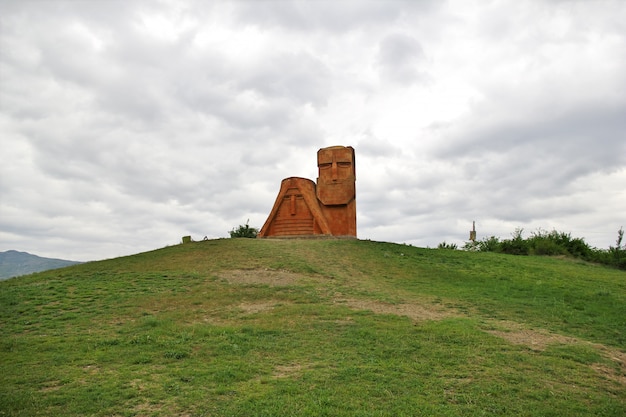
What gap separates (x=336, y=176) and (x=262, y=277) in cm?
954

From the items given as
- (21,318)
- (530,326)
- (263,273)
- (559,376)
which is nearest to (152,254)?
(263,273)

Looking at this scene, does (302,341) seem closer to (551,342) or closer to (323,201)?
(551,342)

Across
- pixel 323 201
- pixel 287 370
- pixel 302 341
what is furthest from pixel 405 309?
pixel 323 201

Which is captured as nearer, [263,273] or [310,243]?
[263,273]

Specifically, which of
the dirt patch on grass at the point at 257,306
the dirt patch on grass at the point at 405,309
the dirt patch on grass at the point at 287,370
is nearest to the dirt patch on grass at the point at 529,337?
the dirt patch on grass at the point at 405,309

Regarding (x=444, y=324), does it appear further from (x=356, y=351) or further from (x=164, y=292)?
(x=164, y=292)

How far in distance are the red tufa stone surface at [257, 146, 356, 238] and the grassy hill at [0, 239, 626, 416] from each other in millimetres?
6004

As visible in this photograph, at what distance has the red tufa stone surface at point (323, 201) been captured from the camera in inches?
901

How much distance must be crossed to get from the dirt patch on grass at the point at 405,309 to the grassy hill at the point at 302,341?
0.29ft

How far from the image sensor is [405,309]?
11664 mm

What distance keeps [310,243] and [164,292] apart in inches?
327

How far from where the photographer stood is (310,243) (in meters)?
20.2

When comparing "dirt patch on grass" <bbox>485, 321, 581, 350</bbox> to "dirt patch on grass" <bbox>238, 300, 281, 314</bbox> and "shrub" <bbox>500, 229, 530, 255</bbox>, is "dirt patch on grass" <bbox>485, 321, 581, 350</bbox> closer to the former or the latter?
"dirt patch on grass" <bbox>238, 300, 281, 314</bbox>

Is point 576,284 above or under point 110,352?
above
